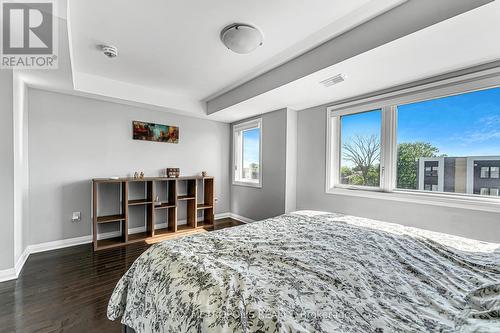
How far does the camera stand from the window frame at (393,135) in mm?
2129

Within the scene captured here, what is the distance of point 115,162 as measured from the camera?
11.7 feet

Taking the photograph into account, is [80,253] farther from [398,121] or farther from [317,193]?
[398,121]

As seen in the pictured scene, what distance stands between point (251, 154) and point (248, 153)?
0.38 feet

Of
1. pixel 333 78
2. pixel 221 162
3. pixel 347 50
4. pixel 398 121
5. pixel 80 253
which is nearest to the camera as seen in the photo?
pixel 347 50

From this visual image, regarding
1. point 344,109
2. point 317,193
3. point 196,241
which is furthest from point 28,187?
point 344,109

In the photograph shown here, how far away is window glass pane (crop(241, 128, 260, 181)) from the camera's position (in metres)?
4.48

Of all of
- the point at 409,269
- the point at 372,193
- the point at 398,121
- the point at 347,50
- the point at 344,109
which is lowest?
the point at 409,269

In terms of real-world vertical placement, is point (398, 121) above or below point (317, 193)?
above

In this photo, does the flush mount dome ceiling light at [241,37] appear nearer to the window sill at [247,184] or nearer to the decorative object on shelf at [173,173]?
the decorative object on shelf at [173,173]

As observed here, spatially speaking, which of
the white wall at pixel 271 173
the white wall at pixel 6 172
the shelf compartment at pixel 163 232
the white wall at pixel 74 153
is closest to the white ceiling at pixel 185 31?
the white wall at pixel 74 153

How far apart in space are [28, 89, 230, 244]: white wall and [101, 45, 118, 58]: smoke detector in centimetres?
128

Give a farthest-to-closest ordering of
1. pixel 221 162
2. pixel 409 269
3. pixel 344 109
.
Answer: pixel 221 162 < pixel 344 109 < pixel 409 269

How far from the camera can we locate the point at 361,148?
10.2 feet

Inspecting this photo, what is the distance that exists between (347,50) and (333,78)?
463 mm
